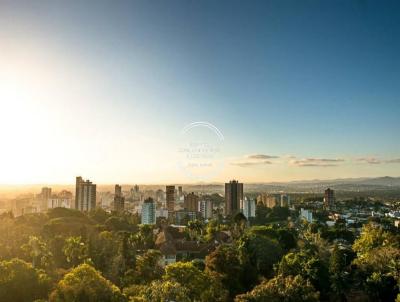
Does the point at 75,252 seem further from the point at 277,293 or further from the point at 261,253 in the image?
the point at 277,293

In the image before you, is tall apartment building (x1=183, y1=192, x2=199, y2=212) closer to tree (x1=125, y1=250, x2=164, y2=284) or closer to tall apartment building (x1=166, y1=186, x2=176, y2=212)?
tall apartment building (x1=166, y1=186, x2=176, y2=212)

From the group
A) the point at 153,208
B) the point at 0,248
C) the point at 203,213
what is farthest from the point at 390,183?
the point at 0,248

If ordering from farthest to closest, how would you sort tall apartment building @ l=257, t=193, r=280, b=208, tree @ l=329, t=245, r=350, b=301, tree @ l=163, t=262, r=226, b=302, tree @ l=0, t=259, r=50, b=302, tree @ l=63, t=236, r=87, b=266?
tall apartment building @ l=257, t=193, r=280, b=208, tree @ l=63, t=236, r=87, b=266, tree @ l=329, t=245, r=350, b=301, tree @ l=0, t=259, r=50, b=302, tree @ l=163, t=262, r=226, b=302

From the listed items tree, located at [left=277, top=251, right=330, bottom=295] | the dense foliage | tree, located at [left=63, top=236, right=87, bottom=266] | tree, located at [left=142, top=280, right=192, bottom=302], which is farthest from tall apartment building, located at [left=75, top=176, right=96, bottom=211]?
tree, located at [left=142, top=280, right=192, bottom=302]

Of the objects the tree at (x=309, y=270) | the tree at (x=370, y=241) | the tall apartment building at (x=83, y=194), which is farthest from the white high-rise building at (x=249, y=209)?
the tree at (x=309, y=270)

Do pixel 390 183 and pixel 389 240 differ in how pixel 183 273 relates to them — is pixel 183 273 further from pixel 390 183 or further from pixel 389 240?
pixel 390 183

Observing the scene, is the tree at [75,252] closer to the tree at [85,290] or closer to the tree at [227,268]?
the tree at [227,268]

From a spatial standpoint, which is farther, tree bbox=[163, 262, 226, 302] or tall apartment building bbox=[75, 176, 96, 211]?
tall apartment building bbox=[75, 176, 96, 211]
